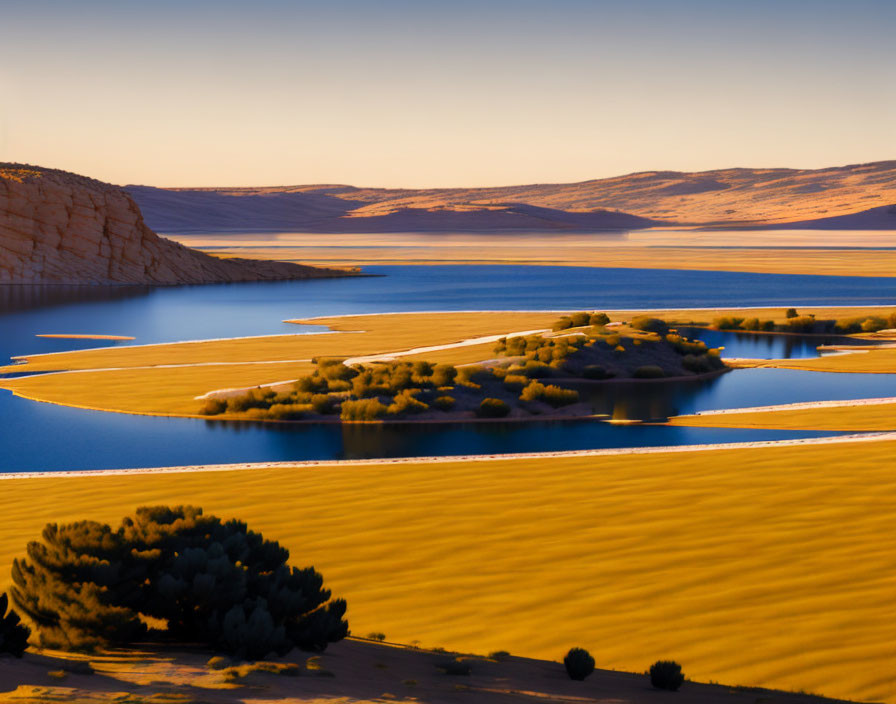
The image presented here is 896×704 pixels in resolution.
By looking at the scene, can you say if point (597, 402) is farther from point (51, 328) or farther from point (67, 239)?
point (67, 239)

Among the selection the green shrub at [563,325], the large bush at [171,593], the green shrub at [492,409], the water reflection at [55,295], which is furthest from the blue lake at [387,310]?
the large bush at [171,593]

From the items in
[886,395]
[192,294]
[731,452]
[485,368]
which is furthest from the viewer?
[192,294]

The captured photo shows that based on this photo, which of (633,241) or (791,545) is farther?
(633,241)

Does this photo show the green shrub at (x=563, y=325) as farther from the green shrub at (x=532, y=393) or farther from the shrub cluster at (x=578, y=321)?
the green shrub at (x=532, y=393)

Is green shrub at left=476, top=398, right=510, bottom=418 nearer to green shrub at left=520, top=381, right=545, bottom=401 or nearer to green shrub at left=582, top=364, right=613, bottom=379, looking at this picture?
green shrub at left=520, top=381, right=545, bottom=401

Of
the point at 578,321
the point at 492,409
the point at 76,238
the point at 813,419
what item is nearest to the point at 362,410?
the point at 492,409

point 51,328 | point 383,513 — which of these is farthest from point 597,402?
point 51,328

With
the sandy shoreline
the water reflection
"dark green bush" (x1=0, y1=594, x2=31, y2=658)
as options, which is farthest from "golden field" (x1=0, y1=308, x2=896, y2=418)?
"dark green bush" (x1=0, y1=594, x2=31, y2=658)
